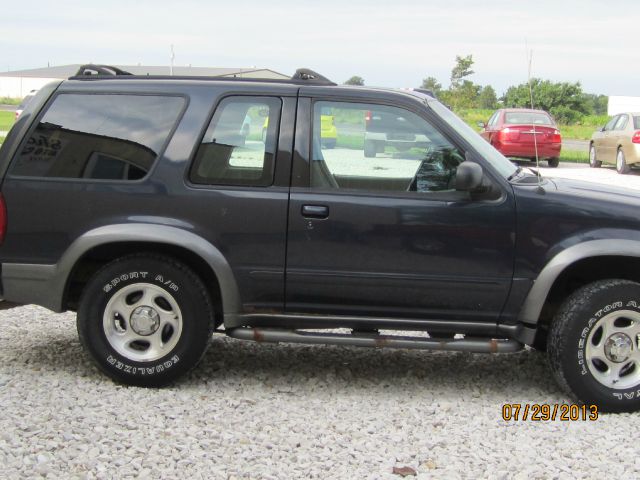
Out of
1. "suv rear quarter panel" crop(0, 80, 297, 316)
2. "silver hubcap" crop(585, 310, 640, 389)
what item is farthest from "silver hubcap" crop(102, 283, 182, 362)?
"silver hubcap" crop(585, 310, 640, 389)

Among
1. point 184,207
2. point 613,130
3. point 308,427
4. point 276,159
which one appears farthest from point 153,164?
point 613,130

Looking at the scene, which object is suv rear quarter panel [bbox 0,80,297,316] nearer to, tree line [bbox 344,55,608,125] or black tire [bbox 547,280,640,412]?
black tire [bbox 547,280,640,412]

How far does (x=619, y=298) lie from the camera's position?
495 cm

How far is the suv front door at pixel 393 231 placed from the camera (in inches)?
196

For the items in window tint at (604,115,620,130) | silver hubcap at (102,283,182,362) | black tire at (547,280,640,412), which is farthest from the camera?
window tint at (604,115,620,130)

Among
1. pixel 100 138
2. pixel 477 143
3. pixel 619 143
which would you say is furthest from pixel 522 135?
pixel 100 138

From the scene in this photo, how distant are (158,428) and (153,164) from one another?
154cm

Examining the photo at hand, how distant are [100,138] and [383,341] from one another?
6.70 feet

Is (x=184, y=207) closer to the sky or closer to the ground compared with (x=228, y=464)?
closer to the sky

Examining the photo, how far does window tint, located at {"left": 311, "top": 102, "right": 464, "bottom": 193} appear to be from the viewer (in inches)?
199

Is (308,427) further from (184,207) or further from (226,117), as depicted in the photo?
(226,117)
